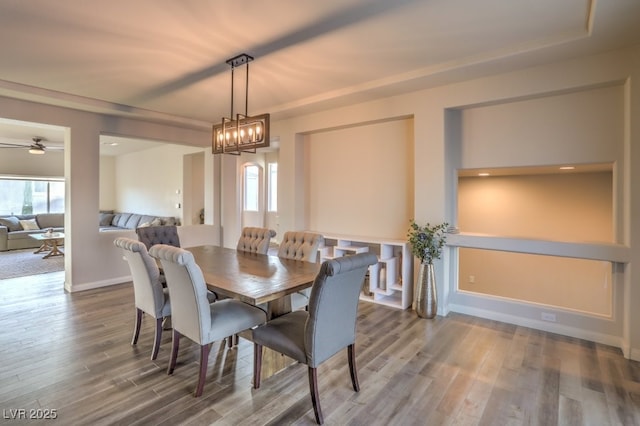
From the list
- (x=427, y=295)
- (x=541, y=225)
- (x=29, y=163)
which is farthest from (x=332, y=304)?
(x=29, y=163)

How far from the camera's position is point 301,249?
332 centimetres

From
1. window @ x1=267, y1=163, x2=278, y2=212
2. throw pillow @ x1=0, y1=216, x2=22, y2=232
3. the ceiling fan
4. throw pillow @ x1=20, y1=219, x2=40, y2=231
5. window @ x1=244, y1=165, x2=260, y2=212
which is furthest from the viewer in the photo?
window @ x1=244, y1=165, x2=260, y2=212

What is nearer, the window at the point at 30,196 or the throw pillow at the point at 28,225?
the throw pillow at the point at 28,225

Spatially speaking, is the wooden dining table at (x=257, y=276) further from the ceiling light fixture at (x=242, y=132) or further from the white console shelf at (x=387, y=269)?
the white console shelf at (x=387, y=269)

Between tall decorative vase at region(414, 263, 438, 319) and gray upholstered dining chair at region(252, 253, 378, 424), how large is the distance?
1.64m

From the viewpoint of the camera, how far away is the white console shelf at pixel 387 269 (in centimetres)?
402

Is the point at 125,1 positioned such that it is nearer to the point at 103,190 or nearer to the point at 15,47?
the point at 15,47

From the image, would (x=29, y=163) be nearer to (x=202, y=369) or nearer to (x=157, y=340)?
(x=157, y=340)

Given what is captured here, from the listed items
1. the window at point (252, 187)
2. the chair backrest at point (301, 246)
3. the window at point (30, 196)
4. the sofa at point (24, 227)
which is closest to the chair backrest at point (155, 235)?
the chair backrest at point (301, 246)

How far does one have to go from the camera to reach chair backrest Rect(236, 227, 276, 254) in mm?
3629

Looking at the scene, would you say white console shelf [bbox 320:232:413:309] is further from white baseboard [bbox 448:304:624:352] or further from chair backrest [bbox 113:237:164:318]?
chair backrest [bbox 113:237:164:318]

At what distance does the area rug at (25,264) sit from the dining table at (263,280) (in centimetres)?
432

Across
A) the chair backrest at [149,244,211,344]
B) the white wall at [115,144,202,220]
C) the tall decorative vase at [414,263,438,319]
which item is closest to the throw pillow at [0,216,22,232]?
the white wall at [115,144,202,220]

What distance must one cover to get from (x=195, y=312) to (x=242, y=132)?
67.6 inches
